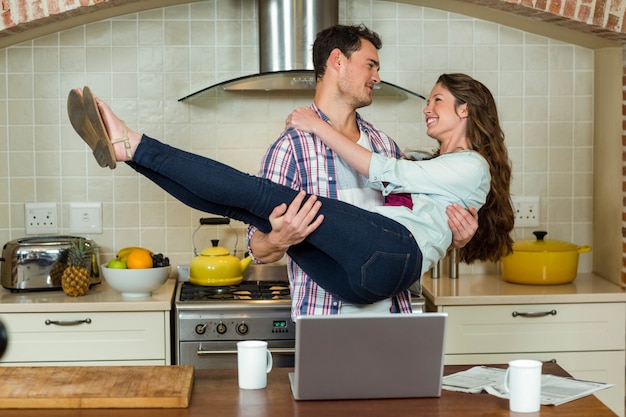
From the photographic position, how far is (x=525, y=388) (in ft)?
6.45

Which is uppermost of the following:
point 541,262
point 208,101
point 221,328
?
point 208,101

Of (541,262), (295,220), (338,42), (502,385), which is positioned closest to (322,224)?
(295,220)

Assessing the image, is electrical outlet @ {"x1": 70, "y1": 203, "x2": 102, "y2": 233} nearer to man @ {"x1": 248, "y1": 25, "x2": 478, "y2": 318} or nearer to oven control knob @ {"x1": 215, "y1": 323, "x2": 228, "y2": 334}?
oven control knob @ {"x1": 215, "y1": 323, "x2": 228, "y2": 334}

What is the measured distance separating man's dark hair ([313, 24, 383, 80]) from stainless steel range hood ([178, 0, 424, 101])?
856 millimetres

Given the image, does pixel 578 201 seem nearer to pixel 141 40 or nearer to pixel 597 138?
pixel 597 138

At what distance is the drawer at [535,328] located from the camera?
362 centimetres

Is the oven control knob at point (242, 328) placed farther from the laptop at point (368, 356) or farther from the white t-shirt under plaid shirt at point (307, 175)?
the laptop at point (368, 356)

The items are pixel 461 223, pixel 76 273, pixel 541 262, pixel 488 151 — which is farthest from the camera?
pixel 541 262

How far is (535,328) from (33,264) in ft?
6.81

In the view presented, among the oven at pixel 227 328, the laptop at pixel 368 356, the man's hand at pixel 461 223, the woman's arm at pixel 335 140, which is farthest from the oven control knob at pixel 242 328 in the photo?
the laptop at pixel 368 356

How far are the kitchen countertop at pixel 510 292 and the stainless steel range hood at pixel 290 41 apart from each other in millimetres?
829

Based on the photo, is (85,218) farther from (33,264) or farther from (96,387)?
(96,387)

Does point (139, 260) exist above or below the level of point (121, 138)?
below

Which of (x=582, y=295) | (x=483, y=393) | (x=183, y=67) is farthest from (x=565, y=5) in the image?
(x=483, y=393)
